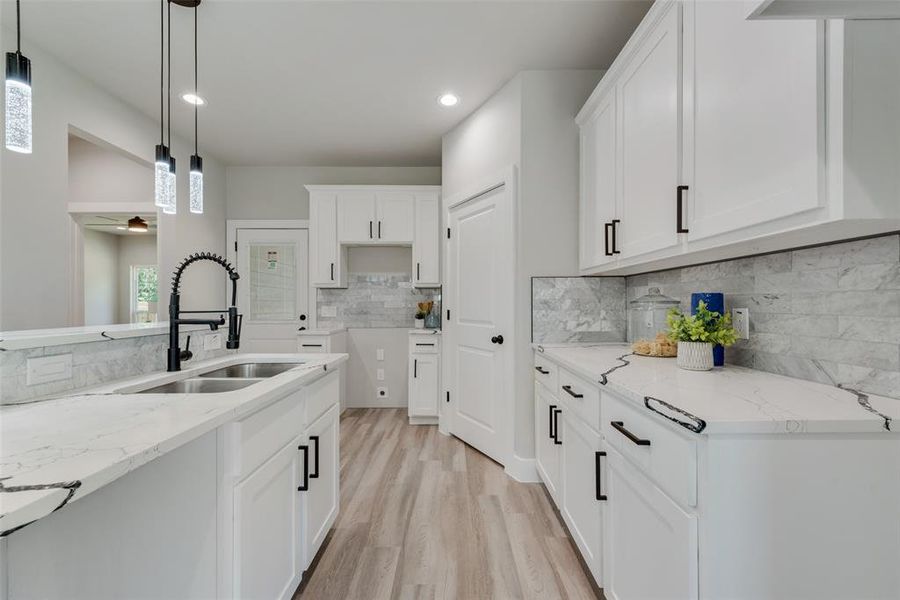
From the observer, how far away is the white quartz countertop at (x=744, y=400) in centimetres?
82

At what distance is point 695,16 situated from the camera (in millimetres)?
1289

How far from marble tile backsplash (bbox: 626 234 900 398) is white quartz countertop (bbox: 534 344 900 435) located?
0.20 ft

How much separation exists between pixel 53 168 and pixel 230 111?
4.02 feet

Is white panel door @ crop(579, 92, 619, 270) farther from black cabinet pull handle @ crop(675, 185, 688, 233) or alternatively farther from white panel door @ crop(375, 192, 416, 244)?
white panel door @ crop(375, 192, 416, 244)

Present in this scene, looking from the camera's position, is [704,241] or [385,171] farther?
[385,171]

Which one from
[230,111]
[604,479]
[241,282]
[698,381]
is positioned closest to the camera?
[698,381]

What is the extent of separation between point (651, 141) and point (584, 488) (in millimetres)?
1449

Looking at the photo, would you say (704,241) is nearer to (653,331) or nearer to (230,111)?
(653,331)

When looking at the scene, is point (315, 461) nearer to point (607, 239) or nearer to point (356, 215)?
point (607, 239)

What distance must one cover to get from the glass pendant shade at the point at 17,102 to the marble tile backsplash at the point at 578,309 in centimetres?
232

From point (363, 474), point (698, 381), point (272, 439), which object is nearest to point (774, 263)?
point (698, 381)

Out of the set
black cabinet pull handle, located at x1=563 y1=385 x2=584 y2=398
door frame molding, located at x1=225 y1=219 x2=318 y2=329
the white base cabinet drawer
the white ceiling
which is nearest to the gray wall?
door frame molding, located at x1=225 y1=219 x2=318 y2=329

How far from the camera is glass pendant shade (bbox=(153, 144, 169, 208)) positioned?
176cm

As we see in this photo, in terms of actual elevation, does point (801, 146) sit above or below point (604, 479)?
above
